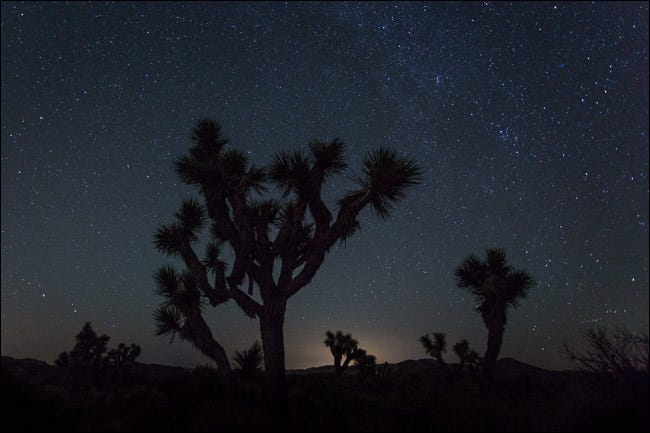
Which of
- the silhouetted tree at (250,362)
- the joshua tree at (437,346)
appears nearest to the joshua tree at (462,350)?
the joshua tree at (437,346)

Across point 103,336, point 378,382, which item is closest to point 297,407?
point 378,382

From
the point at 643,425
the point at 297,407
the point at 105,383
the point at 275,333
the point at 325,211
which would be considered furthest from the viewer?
the point at 105,383

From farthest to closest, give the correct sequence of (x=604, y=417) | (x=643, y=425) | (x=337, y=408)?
(x=337, y=408), (x=604, y=417), (x=643, y=425)

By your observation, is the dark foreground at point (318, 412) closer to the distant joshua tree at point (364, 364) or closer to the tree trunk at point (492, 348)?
the tree trunk at point (492, 348)

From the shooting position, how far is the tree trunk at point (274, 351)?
10.1 m

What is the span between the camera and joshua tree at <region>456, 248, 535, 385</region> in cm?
1664

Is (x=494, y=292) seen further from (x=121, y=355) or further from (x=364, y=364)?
(x=121, y=355)

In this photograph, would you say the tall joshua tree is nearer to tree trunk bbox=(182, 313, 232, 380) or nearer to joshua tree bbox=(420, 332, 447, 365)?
tree trunk bbox=(182, 313, 232, 380)

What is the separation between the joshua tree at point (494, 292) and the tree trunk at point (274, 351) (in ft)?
30.7

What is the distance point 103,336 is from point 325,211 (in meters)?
13.6

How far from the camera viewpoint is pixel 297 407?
9227mm

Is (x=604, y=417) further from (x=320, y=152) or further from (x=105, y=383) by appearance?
(x=105, y=383)

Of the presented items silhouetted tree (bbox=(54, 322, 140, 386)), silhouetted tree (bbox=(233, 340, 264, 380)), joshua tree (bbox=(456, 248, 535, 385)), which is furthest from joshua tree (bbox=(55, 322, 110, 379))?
joshua tree (bbox=(456, 248, 535, 385))

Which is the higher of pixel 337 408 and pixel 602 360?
pixel 602 360
